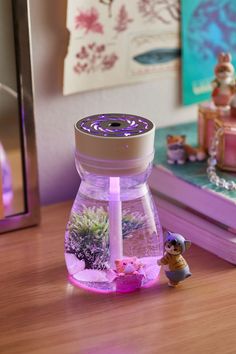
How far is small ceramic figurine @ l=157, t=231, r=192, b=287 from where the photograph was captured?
742 mm

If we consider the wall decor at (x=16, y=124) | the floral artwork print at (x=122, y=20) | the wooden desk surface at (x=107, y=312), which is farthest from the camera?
the floral artwork print at (x=122, y=20)

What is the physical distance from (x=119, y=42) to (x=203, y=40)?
0.44 ft

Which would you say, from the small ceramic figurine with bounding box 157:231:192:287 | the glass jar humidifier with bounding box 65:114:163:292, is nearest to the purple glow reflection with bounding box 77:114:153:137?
the glass jar humidifier with bounding box 65:114:163:292

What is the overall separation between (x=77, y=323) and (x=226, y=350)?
0.14 m

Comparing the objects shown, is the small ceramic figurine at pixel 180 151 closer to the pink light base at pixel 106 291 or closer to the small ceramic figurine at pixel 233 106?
the small ceramic figurine at pixel 233 106

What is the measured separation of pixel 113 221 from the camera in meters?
0.75

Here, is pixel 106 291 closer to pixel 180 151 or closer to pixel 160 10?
pixel 180 151

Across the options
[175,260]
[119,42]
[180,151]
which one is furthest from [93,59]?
[175,260]

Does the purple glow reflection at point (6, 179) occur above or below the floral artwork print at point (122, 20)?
below

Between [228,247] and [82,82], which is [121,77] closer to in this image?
[82,82]

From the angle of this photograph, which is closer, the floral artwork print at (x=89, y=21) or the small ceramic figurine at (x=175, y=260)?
the small ceramic figurine at (x=175, y=260)

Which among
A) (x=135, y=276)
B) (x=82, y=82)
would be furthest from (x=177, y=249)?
(x=82, y=82)

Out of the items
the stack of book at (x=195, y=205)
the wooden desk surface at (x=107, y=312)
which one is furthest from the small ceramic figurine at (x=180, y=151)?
the wooden desk surface at (x=107, y=312)

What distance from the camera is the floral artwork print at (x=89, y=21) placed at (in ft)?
2.91
